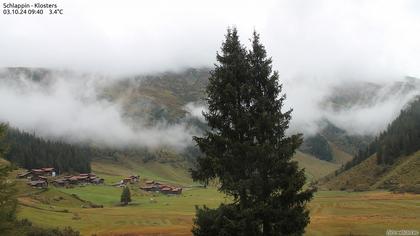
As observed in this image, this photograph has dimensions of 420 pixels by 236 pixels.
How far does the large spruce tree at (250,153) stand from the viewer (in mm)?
28859

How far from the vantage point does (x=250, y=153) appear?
29016 millimetres

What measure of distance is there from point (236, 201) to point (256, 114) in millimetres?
5651

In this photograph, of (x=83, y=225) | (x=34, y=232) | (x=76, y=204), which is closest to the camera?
(x=34, y=232)

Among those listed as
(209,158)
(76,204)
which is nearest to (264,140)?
(209,158)

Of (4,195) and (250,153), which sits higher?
(250,153)

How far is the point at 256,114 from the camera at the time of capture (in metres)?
30.4

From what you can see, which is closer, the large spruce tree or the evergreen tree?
the large spruce tree

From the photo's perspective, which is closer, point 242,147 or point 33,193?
point 242,147

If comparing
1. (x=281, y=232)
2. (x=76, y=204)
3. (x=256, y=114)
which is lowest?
(x=76, y=204)

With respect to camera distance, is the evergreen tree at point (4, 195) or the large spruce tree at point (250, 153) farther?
the evergreen tree at point (4, 195)

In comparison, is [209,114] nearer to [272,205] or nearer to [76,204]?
[272,205]

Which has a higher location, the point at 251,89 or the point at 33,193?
the point at 251,89

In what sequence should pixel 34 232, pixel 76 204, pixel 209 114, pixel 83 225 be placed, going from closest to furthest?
pixel 209 114 < pixel 34 232 < pixel 83 225 < pixel 76 204

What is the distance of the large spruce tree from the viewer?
28859 mm
